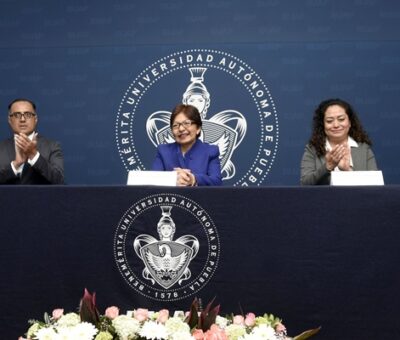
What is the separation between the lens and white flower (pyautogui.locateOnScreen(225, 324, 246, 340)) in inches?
72.3

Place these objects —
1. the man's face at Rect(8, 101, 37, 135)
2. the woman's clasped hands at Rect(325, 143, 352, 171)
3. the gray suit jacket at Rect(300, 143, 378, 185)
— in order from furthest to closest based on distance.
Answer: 1. the man's face at Rect(8, 101, 37, 135)
2. the gray suit jacket at Rect(300, 143, 378, 185)
3. the woman's clasped hands at Rect(325, 143, 352, 171)

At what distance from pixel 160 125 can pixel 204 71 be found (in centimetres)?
45

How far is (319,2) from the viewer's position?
4641mm

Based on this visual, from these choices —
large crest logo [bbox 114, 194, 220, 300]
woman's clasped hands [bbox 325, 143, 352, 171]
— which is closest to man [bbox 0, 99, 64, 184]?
large crest logo [bbox 114, 194, 220, 300]

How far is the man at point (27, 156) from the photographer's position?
3.59 m

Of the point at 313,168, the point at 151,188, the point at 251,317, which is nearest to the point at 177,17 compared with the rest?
the point at 313,168

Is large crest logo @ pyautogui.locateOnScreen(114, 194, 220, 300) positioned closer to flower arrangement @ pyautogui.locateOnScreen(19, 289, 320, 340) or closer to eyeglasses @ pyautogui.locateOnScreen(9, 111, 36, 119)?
flower arrangement @ pyautogui.locateOnScreen(19, 289, 320, 340)

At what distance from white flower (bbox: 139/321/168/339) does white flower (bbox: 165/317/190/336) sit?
11 mm

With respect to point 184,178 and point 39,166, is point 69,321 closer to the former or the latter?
point 184,178

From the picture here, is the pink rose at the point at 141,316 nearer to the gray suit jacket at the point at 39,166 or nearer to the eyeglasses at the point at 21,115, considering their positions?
the gray suit jacket at the point at 39,166

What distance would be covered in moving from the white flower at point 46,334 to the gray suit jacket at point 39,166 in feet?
6.42

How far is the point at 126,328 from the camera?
179 cm

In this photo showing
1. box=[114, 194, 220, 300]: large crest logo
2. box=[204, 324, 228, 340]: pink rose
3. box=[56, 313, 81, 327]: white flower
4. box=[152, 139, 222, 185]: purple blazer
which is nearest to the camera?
box=[204, 324, 228, 340]: pink rose

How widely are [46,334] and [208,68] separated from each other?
10.4 feet
